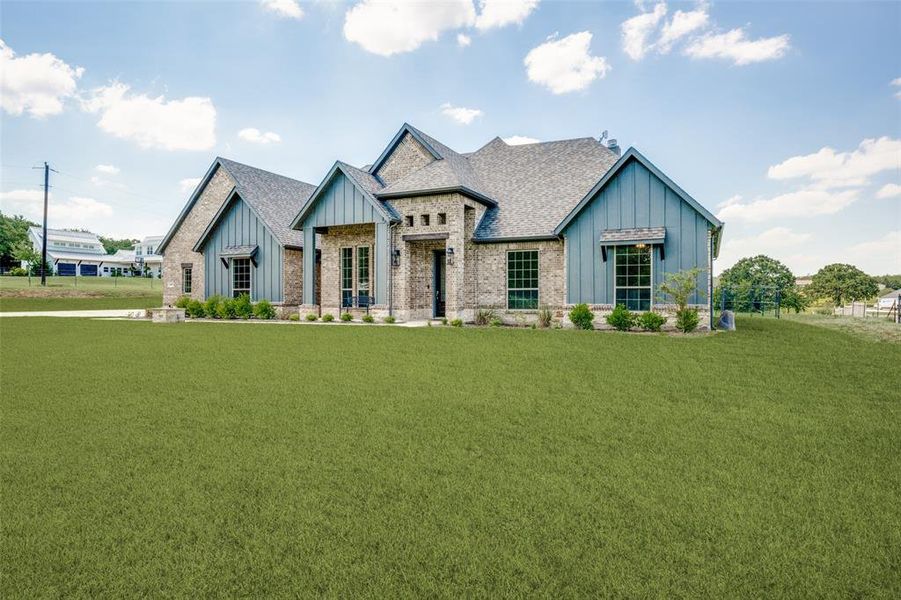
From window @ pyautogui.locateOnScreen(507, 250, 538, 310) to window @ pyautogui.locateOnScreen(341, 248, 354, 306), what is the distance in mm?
6705

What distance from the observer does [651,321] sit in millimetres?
16844

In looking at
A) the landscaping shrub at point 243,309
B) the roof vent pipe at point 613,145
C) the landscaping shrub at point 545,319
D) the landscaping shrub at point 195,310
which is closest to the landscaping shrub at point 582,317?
the landscaping shrub at point 545,319

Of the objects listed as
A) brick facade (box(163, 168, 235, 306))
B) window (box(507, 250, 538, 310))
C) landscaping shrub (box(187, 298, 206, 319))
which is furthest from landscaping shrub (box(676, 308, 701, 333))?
brick facade (box(163, 168, 235, 306))

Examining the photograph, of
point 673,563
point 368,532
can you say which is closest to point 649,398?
point 673,563

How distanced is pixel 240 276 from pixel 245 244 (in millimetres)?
1599

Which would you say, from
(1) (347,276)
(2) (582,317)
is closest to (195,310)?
(1) (347,276)

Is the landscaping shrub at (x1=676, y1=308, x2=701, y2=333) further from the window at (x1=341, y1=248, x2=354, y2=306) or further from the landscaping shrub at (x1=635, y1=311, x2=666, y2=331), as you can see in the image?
the window at (x1=341, y1=248, x2=354, y2=306)

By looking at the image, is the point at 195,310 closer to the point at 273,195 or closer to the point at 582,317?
the point at 273,195

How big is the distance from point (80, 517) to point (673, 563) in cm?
380

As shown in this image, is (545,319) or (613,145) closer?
(545,319)

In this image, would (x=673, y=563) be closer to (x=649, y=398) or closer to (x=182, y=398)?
(x=649, y=398)

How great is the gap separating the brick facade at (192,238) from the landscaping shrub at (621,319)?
20898mm

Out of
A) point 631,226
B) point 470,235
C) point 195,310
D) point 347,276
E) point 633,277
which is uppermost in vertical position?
point 470,235

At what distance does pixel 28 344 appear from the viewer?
13.1 meters
